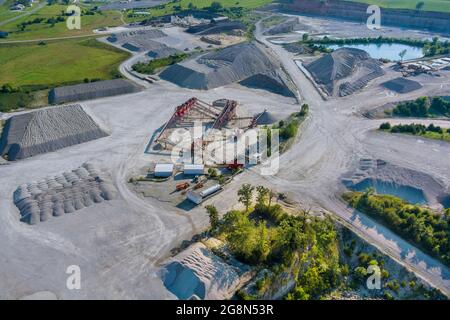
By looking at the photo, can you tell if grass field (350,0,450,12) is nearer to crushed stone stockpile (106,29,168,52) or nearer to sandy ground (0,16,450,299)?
sandy ground (0,16,450,299)

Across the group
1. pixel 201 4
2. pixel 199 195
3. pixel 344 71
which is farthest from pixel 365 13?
pixel 199 195

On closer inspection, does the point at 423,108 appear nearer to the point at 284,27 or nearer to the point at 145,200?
the point at 145,200

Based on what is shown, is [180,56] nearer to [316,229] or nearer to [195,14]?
[195,14]

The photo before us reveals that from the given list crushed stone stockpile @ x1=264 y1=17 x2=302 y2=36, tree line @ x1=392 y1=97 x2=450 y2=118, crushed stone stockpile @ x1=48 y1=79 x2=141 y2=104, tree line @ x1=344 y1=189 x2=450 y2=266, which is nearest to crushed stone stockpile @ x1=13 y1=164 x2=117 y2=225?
crushed stone stockpile @ x1=48 y1=79 x2=141 y2=104

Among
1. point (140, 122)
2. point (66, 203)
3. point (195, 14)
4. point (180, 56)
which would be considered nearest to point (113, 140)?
point (140, 122)

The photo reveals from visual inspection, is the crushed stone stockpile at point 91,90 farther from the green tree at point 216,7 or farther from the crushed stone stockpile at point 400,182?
the green tree at point 216,7

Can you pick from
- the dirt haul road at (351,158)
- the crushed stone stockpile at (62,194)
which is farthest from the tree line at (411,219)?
the crushed stone stockpile at (62,194)
